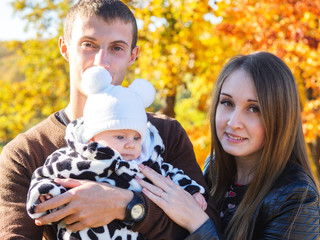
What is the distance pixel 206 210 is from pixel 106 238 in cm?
63

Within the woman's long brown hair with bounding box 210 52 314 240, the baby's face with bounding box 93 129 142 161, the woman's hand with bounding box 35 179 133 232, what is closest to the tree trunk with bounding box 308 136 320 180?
the woman's long brown hair with bounding box 210 52 314 240

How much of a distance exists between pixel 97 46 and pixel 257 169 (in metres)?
1.20

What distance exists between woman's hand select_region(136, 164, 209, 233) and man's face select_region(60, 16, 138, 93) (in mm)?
645

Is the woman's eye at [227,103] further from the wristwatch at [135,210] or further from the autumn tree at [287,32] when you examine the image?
the autumn tree at [287,32]

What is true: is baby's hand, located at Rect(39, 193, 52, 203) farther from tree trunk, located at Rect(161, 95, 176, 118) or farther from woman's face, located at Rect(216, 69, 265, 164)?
tree trunk, located at Rect(161, 95, 176, 118)

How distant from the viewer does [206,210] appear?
213 centimetres

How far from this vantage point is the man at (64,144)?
1735 mm

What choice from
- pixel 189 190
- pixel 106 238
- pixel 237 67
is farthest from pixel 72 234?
pixel 237 67

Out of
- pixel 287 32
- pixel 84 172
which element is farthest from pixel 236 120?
pixel 287 32

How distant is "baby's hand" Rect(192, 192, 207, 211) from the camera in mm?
2068

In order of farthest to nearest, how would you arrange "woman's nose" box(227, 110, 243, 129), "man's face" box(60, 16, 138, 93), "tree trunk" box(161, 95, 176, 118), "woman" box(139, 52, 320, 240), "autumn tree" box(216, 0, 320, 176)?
"tree trunk" box(161, 95, 176, 118), "autumn tree" box(216, 0, 320, 176), "woman's nose" box(227, 110, 243, 129), "man's face" box(60, 16, 138, 93), "woman" box(139, 52, 320, 240)

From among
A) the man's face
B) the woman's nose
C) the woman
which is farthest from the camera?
the woman's nose

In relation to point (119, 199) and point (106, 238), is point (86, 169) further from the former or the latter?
point (106, 238)

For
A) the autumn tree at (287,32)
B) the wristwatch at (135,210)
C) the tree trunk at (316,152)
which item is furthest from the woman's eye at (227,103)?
the tree trunk at (316,152)
